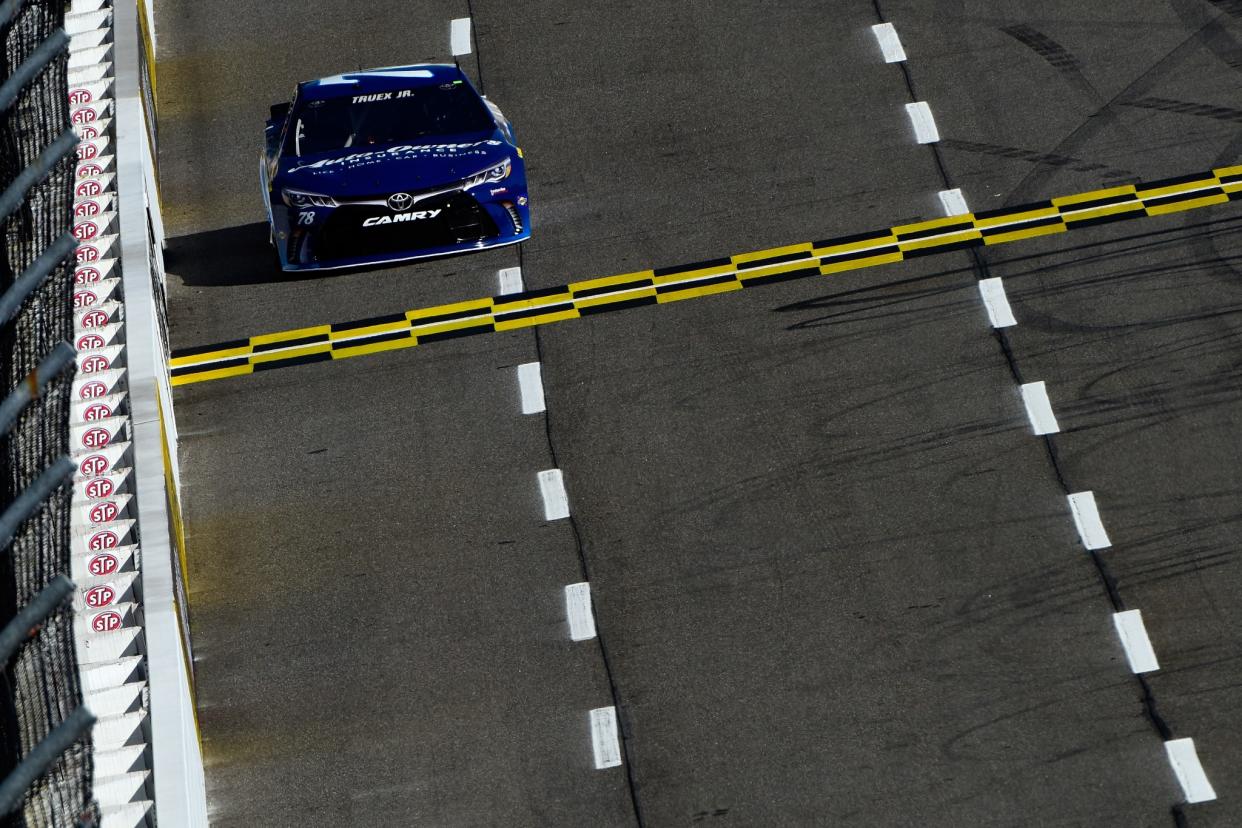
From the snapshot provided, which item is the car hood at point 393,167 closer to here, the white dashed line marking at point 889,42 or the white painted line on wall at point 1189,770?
the white dashed line marking at point 889,42

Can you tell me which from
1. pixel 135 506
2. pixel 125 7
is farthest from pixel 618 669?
pixel 125 7

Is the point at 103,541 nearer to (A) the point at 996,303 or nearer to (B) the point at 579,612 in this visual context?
(B) the point at 579,612

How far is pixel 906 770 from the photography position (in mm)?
12406

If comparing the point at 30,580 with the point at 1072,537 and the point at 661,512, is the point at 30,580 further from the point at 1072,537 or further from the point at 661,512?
the point at 1072,537

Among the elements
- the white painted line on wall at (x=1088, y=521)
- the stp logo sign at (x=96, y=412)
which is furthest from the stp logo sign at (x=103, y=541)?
the white painted line on wall at (x=1088, y=521)

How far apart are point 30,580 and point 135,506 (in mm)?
2704

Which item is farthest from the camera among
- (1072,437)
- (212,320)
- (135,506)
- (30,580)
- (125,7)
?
(125,7)

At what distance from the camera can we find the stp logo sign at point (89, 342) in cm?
1339

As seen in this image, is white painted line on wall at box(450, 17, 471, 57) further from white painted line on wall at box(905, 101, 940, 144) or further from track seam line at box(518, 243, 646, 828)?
track seam line at box(518, 243, 646, 828)

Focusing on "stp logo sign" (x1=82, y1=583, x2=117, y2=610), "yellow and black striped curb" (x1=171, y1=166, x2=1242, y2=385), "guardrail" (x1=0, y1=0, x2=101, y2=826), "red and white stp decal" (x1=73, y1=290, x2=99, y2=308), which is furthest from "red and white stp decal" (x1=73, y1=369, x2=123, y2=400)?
"yellow and black striped curb" (x1=171, y1=166, x2=1242, y2=385)

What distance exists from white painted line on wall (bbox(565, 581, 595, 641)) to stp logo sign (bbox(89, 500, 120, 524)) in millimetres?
3239

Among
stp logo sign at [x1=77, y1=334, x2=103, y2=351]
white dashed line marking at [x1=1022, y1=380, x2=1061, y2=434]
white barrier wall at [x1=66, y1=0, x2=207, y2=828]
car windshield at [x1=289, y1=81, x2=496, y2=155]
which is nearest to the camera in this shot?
white barrier wall at [x1=66, y1=0, x2=207, y2=828]

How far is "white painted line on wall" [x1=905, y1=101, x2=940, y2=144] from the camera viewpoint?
55.8 ft

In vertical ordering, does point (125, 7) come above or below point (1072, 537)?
above
